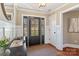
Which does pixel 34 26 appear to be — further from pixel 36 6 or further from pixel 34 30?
pixel 36 6

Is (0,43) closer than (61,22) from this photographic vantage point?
Yes

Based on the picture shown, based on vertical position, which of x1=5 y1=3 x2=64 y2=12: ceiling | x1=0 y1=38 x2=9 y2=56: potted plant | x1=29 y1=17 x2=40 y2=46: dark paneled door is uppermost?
x1=5 y1=3 x2=64 y2=12: ceiling

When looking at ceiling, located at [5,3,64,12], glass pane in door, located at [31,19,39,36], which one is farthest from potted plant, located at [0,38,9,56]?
ceiling, located at [5,3,64,12]

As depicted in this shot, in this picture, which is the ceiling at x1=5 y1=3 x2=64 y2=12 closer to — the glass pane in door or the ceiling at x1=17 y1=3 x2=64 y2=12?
the ceiling at x1=17 y1=3 x2=64 y2=12

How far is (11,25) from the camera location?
7.18 ft

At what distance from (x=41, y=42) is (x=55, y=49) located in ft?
0.97

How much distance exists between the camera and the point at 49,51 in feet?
7.39

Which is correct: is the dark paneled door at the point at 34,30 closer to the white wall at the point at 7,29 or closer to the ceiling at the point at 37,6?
the ceiling at the point at 37,6

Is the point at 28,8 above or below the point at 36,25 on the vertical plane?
above

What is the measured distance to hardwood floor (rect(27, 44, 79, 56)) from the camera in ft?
7.14

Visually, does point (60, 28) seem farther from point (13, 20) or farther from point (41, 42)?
point (13, 20)

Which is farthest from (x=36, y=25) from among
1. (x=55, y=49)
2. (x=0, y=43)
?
(x=0, y=43)

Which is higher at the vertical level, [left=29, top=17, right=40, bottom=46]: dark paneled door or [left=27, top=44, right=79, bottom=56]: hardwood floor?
[left=29, top=17, right=40, bottom=46]: dark paneled door

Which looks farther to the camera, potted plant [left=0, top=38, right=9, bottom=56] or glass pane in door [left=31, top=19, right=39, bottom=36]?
glass pane in door [left=31, top=19, right=39, bottom=36]
